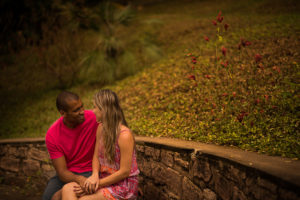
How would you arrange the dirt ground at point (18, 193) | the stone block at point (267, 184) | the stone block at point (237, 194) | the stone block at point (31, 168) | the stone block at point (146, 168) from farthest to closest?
the stone block at point (31, 168), the dirt ground at point (18, 193), the stone block at point (146, 168), the stone block at point (237, 194), the stone block at point (267, 184)

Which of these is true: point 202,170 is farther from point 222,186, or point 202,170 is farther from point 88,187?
point 88,187

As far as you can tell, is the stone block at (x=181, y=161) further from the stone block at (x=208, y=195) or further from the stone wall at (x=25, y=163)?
the stone wall at (x=25, y=163)

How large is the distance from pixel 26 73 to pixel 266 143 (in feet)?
36.5

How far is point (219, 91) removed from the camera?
5008 millimetres

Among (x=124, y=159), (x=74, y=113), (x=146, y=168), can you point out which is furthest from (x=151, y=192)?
(x=74, y=113)

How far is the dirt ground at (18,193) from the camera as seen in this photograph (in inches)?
199

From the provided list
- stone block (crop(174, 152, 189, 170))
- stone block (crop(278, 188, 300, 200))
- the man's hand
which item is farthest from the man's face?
stone block (crop(278, 188, 300, 200))

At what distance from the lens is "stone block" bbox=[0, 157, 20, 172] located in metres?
→ 5.91

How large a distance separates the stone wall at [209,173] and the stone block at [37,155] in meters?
2.43

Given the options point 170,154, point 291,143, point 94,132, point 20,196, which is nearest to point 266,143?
point 291,143

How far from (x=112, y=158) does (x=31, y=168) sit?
12.4ft

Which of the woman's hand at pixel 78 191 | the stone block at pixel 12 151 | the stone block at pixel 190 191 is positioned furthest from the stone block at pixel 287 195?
the stone block at pixel 12 151

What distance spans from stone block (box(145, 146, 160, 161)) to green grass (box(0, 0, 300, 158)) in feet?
2.00

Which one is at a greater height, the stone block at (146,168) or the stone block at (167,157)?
the stone block at (167,157)
